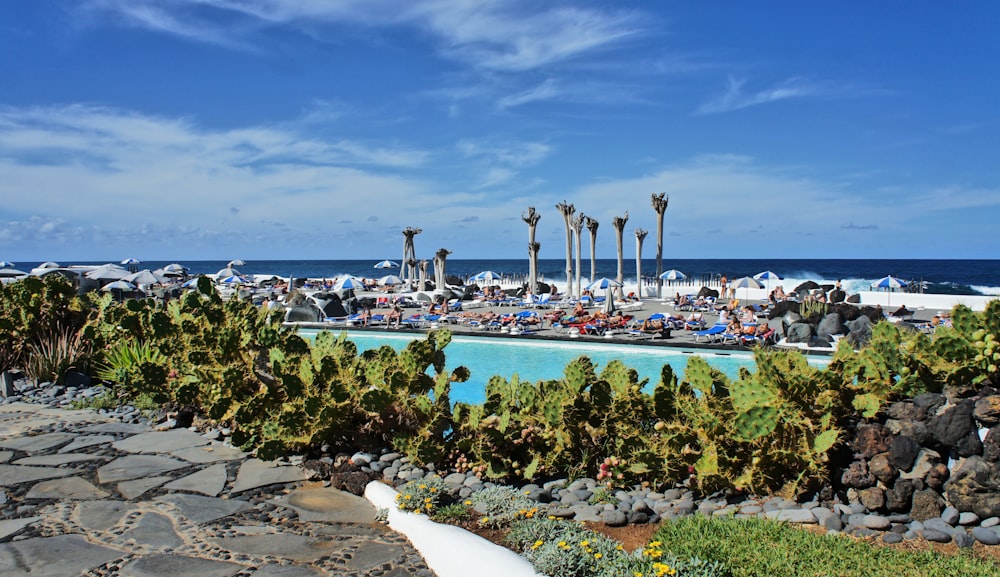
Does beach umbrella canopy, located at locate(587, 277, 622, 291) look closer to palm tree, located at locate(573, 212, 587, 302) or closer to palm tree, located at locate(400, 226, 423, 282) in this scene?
palm tree, located at locate(573, 212, 587, 302)

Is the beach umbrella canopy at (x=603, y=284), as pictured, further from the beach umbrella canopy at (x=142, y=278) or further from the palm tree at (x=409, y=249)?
the beach umbrella canopy at (x=142, y=278)

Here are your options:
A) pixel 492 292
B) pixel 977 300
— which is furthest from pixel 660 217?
pixel 977 300

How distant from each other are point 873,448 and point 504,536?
2.36 metres

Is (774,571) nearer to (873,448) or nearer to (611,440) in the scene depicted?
(873,448)

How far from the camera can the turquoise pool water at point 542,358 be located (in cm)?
1248

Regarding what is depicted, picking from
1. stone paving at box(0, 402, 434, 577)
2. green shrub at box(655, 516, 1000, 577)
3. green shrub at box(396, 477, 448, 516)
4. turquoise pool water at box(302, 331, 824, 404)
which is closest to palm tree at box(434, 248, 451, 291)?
turquoise pool water at box(302, 331, 824, 404)

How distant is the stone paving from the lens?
3.36 metres

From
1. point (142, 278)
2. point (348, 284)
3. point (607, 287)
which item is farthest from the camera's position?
point (142, 278)

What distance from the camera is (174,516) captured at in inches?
159

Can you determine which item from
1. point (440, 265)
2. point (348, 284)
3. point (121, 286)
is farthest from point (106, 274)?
point (440, 265)

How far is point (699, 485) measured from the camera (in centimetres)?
425

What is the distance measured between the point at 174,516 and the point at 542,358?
11009 mm

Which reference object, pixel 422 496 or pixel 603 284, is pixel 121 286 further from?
pixel 422 496

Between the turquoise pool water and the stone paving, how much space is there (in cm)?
596
